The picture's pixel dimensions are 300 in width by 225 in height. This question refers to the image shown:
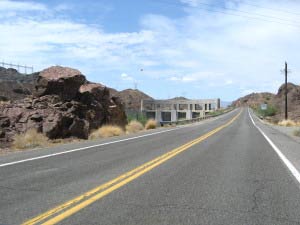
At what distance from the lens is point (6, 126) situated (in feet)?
83.0

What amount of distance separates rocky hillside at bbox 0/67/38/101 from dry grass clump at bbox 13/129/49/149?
40.1m

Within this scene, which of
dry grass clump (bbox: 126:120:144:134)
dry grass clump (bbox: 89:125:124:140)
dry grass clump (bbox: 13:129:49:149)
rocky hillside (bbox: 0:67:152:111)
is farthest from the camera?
rocky hillside (bbox: 0:67:152:111)

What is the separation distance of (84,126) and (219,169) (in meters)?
15.0

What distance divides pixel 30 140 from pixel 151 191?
44.8ft

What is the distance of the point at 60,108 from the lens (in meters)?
28.0

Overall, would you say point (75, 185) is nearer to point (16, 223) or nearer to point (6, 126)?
point (16, 223)

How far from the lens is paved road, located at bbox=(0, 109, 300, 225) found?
7.89 meters

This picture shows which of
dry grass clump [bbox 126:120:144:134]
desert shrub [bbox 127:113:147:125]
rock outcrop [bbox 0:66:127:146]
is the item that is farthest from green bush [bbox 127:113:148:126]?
rock outcrop [bbox 0:66:127:146]

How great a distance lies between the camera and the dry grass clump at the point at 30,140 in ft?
70.5

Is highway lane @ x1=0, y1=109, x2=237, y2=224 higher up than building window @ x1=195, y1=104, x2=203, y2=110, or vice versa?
building window @ x1=195, y1=104, x2=203, y2=110

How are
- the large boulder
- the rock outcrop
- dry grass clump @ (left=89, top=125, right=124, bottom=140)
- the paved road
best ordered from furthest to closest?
the large boulder < dry grass clump @ (left=89, top=125, right=124, bottom=140) < the rock outcrop < the paved road

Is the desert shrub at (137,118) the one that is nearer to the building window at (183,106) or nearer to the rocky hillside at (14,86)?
the rocky hillside at (14,86)

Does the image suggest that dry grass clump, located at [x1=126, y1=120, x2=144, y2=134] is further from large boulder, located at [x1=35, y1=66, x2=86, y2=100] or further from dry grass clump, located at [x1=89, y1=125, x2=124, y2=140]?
large boulder, located at [x1=35, y1=66, x2=86, y2=100]

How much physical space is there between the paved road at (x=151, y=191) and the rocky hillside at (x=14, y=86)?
50.7 meters
